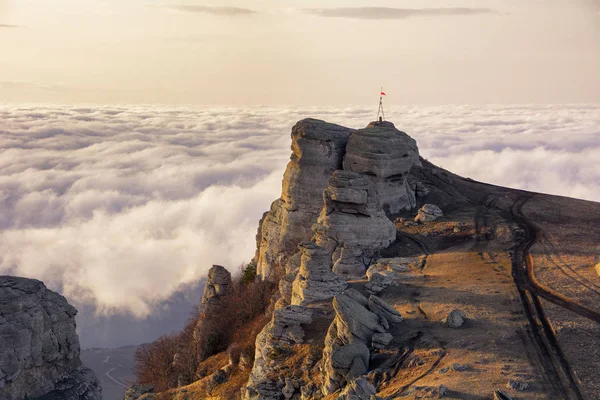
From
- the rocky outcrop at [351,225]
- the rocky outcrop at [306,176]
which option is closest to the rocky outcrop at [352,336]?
the rocky outcrop at [351,225]

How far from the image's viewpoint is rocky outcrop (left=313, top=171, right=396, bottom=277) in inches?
1745

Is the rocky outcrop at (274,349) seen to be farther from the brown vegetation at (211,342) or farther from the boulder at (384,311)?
the brown vegetation at (211,342)

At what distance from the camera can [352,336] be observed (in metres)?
28.8

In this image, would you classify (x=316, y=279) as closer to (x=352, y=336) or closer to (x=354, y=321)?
(x=354, y=321)

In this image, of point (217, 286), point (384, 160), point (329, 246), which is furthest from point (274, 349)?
point (217, 286)

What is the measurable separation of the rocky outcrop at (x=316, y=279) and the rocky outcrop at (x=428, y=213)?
16.5 m

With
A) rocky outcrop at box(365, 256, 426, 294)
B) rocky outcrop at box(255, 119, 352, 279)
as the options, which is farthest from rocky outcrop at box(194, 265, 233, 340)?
rocky outcrop at box(365, 256, 426, 294)

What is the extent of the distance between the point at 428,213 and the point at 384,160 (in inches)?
234

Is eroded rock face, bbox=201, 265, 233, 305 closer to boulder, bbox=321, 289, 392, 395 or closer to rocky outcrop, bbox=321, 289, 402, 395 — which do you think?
rocky outcrop, bbox=321, 289, 402, 395

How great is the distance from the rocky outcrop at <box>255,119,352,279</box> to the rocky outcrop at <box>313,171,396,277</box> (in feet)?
22.1

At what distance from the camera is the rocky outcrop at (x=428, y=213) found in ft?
171

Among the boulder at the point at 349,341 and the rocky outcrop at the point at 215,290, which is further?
the rocky outcrop at the point at 215,290

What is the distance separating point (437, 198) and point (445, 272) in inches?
753

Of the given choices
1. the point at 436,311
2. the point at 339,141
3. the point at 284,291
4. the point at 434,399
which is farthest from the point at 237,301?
the point at 434,399
